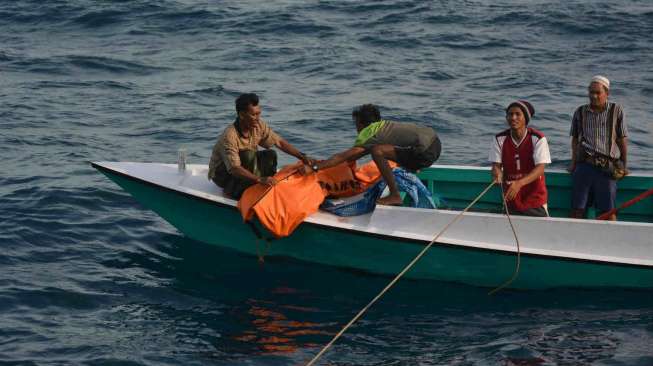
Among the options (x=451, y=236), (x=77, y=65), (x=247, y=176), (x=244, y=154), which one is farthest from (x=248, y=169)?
(x=77, y=65)

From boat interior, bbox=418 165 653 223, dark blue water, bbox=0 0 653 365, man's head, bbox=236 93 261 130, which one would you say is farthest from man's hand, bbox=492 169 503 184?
man's head, bbox=236 93 261 130

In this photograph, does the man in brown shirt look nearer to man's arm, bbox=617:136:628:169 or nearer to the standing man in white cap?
the standing man in white cap

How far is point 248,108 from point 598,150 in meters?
3.29

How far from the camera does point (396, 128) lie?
9.66 m

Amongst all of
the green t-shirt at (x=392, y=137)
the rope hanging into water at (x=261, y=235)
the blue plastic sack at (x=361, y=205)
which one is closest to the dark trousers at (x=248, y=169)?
the rope hanging into water at (x=261, y=235)

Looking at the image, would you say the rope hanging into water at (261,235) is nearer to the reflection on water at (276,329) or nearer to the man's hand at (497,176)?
the reflection on water at (276,329)

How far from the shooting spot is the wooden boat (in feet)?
29.0

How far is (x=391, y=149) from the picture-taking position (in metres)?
9.58

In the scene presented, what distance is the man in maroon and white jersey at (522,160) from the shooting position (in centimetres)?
909

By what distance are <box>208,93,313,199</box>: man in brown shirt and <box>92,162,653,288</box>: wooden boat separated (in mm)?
213

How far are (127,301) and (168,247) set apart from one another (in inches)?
60.7

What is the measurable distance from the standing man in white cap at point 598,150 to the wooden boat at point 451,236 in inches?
18.4

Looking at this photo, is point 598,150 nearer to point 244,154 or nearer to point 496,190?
point 496,190

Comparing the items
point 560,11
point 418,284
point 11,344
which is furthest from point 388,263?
point 560,11
